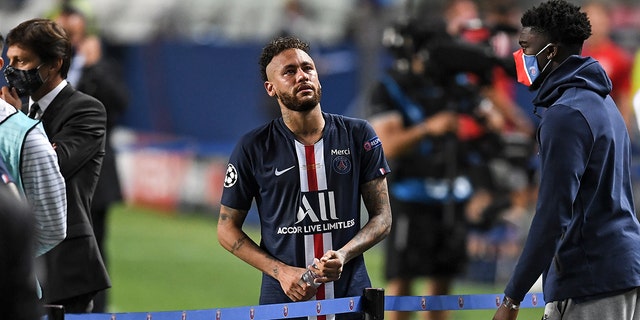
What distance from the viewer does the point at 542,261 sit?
4.71 metres

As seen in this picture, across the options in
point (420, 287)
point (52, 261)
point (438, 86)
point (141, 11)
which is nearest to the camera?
point (52, 261)

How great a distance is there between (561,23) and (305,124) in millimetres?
1166

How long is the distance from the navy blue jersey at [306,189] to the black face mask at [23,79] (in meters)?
0.96

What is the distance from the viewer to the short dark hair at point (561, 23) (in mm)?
4883

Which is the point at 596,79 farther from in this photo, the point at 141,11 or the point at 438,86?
the point at 141,11

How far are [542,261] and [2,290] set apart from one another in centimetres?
243

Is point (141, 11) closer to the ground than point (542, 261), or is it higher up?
higher up

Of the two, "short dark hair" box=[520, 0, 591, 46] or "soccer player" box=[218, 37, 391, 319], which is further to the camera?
"soccer player" box=[218, 37, 391, 319]

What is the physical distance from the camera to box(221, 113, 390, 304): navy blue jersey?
203 inches

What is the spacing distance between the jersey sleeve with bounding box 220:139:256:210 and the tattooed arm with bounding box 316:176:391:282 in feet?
1.60

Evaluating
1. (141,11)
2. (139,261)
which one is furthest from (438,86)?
(141,11)

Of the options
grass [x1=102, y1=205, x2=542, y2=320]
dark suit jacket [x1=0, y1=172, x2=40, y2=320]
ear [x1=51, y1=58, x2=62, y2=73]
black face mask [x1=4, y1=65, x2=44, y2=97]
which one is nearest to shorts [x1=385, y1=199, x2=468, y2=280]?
grass [x1=102, y1=205, x2=542, y2=320]

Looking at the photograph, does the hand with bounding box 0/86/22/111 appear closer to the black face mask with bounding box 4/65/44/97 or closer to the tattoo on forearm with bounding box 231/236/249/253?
the black face mask with bounding box 4/65/44/97

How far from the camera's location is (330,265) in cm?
496
